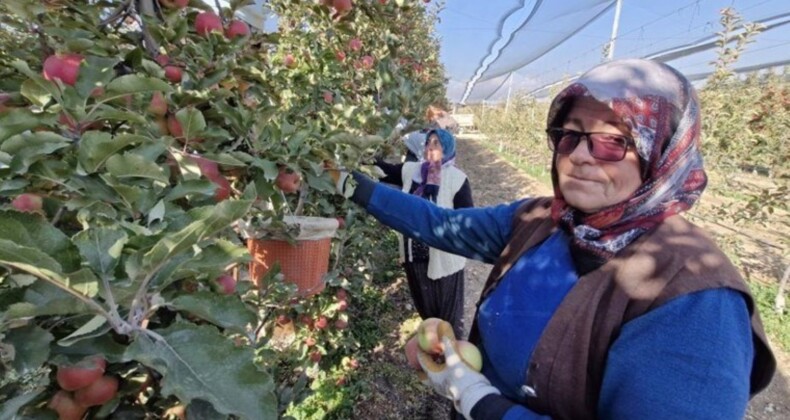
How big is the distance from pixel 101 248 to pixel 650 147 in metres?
0.89

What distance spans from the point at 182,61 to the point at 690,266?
1037 mm

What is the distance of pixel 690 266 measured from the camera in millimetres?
772

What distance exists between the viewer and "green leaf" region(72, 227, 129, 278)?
0.48m

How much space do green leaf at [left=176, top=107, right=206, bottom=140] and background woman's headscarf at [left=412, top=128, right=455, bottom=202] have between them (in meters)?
1.99

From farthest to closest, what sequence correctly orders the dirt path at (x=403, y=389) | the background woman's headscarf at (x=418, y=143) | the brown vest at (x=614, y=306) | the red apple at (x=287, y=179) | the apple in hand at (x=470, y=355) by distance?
the background woman's headscarf at (x=418, y=143)
the dirt path at (x=403, y=389)
the apple in hand at (x=470, y=355)
the red apple at (x=287, y=179)
the brown vest at (x=614, y=306)

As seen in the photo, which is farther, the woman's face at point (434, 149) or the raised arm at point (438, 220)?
the woman's face at point (434, 149)

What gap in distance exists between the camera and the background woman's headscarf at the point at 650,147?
87cm

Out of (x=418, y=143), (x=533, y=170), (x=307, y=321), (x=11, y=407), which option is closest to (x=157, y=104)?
(x=11, y=407)

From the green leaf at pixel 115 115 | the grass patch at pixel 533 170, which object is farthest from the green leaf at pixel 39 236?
the grass patch at pixel 533 170

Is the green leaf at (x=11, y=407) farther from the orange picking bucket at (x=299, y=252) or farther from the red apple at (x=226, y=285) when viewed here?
the orange picking bucket at (x=299, y=252)

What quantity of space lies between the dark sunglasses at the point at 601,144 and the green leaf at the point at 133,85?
0.78 meters

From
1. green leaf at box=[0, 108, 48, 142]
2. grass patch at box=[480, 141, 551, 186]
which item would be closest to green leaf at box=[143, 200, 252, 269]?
green leaf at box=[0, 108, 48, 142]

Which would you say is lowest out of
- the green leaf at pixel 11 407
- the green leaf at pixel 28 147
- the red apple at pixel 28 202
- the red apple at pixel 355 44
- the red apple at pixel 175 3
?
the green leaf at pixel 11 407

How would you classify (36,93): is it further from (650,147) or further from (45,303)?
(650,147)
